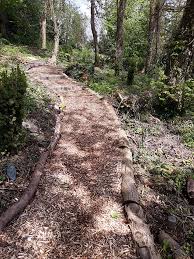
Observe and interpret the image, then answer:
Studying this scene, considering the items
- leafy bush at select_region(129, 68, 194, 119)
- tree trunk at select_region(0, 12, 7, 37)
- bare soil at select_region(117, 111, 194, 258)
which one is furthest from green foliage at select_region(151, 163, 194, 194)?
tree trunk at select_region(0, 12, 7, 37)

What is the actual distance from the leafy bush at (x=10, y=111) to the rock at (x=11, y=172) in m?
0.52

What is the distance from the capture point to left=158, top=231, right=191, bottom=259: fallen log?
13.4ft

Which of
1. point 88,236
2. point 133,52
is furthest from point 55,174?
point 133,52

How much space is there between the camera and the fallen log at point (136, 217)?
3844mm

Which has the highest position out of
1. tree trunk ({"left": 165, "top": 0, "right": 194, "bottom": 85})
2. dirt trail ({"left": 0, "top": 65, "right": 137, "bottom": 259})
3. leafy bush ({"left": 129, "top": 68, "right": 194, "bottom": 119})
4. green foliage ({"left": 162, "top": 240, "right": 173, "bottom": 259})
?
tree trunk ({"left": 165, "top": 0, "right": 194, "bottom": 85})

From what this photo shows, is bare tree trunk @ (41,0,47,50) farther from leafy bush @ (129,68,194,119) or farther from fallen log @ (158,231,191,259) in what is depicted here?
fallen log @ (158,231,191,259)

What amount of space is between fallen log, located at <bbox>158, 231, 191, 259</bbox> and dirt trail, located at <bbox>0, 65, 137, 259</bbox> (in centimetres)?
55

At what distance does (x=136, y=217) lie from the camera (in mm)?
4426

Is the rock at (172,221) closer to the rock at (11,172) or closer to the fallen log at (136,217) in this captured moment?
the fallen log at (136,217)

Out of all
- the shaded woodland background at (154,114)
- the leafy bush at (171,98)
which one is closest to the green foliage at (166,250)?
the shaded woodland background at (154,114)

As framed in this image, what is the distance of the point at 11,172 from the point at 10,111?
1183 mm

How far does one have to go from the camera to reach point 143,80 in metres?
15.2

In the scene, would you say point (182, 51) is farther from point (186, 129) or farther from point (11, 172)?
point (11, 172)

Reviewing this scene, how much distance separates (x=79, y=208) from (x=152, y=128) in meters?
4.69
